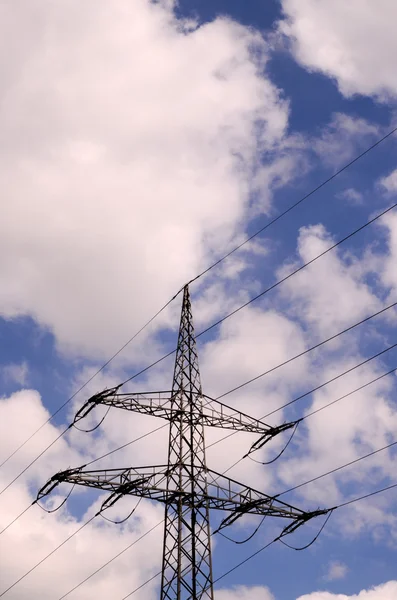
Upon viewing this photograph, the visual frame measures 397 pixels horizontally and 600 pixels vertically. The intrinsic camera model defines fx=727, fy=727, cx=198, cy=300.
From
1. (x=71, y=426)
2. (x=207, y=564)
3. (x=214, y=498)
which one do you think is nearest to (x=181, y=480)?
(x=214, y=498)

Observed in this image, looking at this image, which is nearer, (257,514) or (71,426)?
(257,514)

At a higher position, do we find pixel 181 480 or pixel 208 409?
pixel 208 409

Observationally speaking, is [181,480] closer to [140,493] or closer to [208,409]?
[140,493]

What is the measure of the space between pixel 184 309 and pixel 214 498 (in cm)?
900

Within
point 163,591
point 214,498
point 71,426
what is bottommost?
point 163,591

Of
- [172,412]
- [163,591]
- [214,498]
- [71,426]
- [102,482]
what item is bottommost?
[163,591]

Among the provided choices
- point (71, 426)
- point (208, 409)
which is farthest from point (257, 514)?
point (71, 426)

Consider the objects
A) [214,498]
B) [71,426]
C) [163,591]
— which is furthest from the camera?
[71,426]

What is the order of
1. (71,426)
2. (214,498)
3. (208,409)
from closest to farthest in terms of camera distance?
(214,498) < (208,409) < (71,426)

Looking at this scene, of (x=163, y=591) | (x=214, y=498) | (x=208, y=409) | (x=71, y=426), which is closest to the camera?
(x=163, y=591)

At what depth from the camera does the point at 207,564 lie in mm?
26984

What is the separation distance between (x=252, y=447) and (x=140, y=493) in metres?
5.78

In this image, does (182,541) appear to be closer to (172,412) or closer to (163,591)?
(163,591)

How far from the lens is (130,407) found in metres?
29.5
